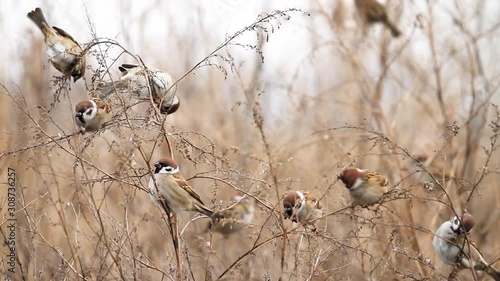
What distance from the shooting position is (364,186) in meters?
3.72

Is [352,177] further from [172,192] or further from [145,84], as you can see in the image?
[145,84]

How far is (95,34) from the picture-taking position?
2988 millimetres

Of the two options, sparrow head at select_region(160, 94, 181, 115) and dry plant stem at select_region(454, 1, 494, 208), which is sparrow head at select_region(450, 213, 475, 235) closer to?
sparrow head at select_region(160, 94, 181, 115)

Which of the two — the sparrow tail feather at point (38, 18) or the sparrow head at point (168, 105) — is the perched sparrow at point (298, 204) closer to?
the sparrow head at point (168, 105)

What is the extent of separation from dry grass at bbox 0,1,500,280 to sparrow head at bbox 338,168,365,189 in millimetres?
173

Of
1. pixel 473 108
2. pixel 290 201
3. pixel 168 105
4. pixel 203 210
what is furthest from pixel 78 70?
pixel 473 108

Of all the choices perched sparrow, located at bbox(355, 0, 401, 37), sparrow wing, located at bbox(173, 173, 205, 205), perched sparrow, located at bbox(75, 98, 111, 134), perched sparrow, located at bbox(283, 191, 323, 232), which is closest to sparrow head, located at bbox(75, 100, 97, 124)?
perched sparrow, located at bbox(75, 98, 111, 134)

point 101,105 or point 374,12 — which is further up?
point 374,12

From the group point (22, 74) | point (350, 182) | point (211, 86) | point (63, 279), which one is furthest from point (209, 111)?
point (63, 279)

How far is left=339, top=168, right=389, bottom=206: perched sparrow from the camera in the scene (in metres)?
3.65

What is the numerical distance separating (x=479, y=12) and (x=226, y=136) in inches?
120

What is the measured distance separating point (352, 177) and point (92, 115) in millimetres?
1404

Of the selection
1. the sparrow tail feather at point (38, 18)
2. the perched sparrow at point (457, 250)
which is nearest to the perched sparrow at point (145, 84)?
the sparrow tail feather at point (38, 18)

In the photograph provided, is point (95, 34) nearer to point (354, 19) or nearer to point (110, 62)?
point (110, 62)
